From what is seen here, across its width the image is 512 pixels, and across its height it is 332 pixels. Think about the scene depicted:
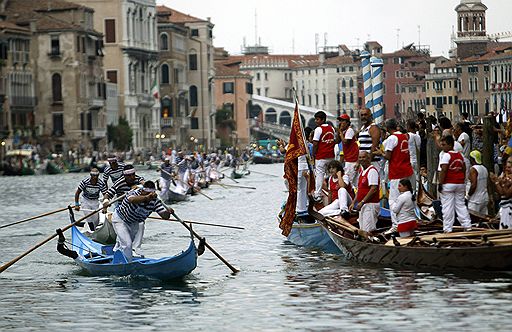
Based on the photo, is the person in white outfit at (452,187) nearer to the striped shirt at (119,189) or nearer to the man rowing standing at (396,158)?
the man rowing standing at (396,158)

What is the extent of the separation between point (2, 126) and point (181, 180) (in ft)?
122

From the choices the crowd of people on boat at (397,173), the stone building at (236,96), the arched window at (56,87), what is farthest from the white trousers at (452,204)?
the stone building at (236,96)

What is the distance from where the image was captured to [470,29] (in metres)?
101

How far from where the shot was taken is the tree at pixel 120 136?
9438 centimetres

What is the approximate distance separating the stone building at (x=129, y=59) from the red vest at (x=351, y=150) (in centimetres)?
7623

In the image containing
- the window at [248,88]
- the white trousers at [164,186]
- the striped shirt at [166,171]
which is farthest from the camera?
the window at [248,88]

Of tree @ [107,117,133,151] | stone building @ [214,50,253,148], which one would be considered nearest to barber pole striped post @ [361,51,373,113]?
tree @ [107,117,133,151]

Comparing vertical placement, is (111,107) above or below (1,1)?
below

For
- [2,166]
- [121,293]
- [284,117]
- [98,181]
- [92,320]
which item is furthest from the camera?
[284,117]

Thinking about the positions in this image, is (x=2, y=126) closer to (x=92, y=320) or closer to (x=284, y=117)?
(x=92, y=320)

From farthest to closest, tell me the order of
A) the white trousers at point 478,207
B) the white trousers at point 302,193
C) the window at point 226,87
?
the window at point 226,87 < the white trousers at point 302,193 < the white trousers at point 478,207

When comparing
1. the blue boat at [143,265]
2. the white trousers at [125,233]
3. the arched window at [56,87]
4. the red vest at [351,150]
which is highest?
the arched window at [56,87]

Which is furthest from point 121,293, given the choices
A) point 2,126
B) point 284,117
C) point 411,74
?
point 284,117

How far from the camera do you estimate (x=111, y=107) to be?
3802 inches
